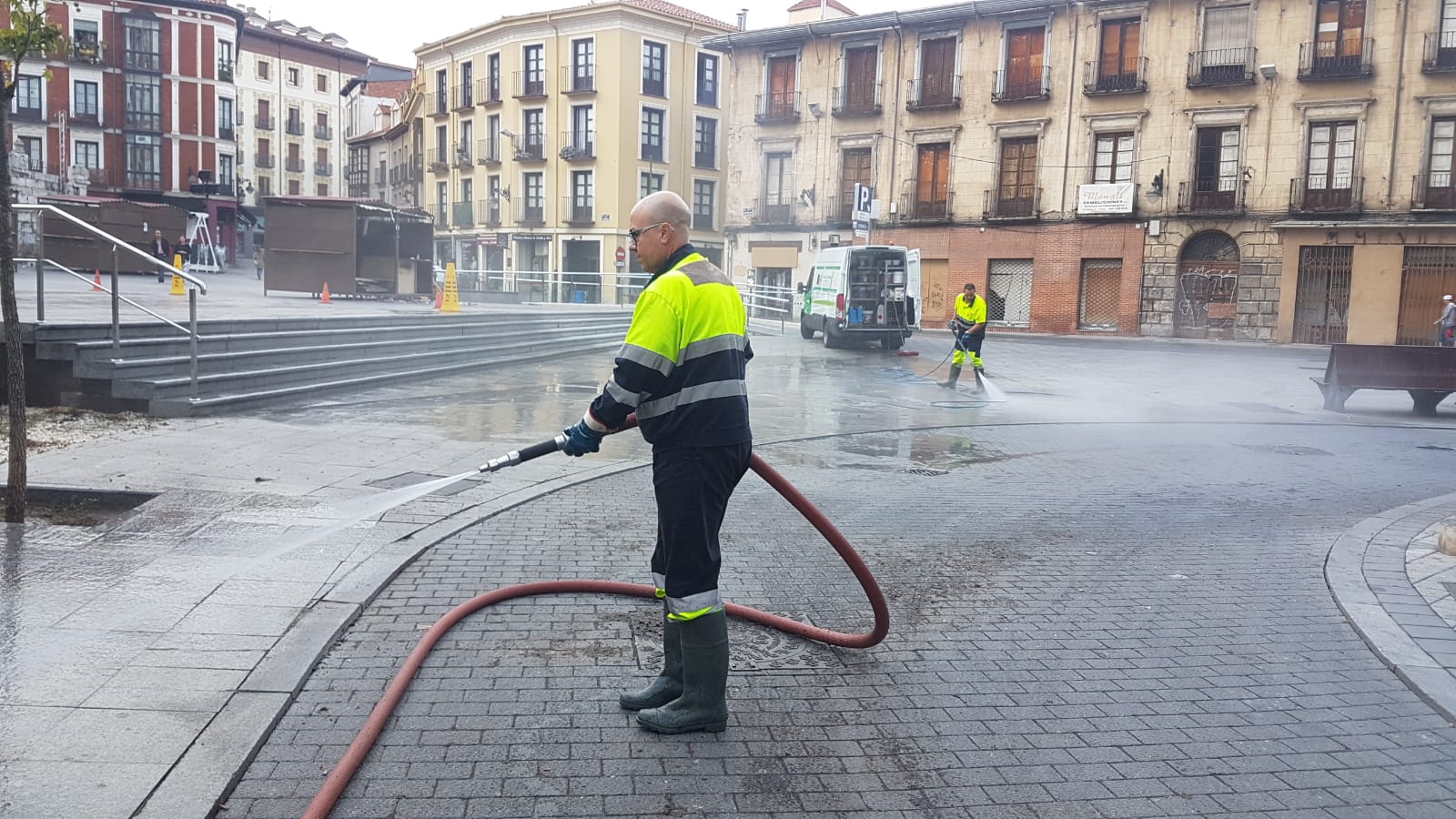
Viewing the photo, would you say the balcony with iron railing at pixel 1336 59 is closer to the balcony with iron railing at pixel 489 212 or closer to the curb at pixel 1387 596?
the curb at pixel 1387 596

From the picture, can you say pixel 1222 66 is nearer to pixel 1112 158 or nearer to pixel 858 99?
pixel 1112 158

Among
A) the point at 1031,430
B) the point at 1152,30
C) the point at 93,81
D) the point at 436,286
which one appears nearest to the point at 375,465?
the point at 1031,430

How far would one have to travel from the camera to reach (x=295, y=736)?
351cm

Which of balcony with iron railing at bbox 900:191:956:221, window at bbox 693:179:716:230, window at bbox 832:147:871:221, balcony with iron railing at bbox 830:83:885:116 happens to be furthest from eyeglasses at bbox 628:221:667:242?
window at bbox 693:179:716:230

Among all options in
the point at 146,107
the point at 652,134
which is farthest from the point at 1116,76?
the point at 146,107

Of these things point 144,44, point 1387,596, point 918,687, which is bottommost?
point 918,687

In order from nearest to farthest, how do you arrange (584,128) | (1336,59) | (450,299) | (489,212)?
(450,299), (1336,59), (584,128), (489,212)

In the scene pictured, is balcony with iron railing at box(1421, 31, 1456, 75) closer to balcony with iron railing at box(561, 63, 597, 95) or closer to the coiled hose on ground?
balcony with iron railing at box(561, 63, 597, 95)

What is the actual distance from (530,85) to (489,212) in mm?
6676

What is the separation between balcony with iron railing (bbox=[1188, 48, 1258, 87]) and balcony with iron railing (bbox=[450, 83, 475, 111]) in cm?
3394

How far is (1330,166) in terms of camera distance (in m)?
30.8

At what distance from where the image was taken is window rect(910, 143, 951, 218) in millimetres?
37031

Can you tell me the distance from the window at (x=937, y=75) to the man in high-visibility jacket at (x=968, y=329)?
21485 mm

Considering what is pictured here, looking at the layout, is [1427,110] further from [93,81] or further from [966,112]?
[93,81]
